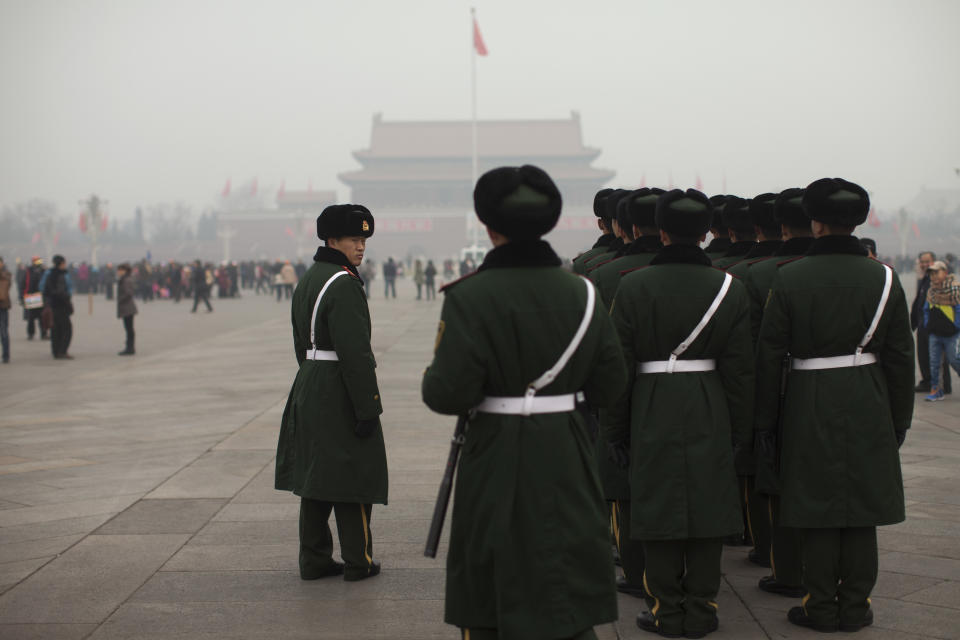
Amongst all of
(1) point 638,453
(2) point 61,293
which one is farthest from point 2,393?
(1) point 638,453

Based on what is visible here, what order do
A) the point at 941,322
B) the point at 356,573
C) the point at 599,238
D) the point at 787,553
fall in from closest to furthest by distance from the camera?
the point at 787,553
the point at 356,573
the point at 599,238
the point at 941,322

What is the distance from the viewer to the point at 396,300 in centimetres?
2817

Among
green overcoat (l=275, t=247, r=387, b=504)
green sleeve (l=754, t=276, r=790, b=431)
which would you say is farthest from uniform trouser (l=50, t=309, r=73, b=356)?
green sleeve (l=754, t=276, r=790, b=431)

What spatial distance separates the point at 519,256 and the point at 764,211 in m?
2.04

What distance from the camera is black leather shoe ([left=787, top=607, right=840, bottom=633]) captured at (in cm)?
333

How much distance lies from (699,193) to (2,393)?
817 centimetres

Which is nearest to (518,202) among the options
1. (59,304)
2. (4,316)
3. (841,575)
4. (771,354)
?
(771,354)

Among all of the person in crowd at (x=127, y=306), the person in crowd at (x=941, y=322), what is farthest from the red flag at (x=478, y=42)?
the person in crowd at (x=941, y=322)

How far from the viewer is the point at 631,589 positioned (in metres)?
3.74

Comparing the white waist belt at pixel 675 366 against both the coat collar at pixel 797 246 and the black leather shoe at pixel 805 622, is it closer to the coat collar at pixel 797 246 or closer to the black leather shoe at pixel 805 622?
the coat collar at pixel 797 246

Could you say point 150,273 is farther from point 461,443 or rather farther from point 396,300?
point 461,443

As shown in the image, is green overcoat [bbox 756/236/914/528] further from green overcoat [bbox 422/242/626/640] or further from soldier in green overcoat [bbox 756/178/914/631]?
green overcoat [bbox 422/242/626/640]

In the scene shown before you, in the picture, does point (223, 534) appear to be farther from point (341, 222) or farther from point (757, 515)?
point (757, 515)

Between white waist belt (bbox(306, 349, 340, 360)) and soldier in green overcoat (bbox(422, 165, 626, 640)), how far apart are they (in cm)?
139
